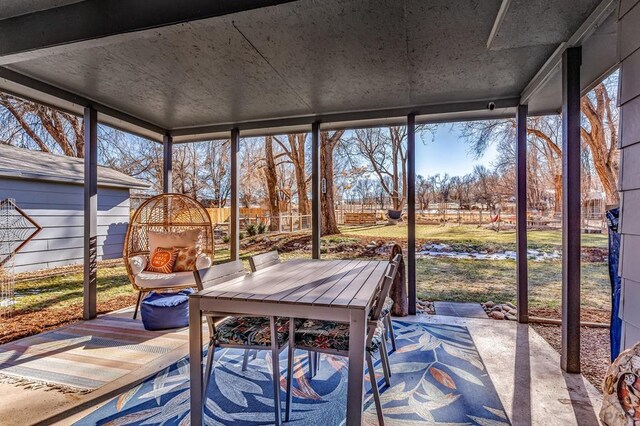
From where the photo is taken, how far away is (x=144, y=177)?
829 cm

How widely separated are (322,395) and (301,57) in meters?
2.49

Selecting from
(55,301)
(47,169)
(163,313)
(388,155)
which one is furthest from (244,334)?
(47,169)

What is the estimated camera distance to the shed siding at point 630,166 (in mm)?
1486

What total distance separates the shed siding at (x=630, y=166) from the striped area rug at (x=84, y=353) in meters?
3.12

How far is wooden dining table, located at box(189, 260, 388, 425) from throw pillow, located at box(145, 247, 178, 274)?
6.63 feet

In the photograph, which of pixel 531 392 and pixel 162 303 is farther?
pixel 162 303

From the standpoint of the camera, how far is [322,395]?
206cm

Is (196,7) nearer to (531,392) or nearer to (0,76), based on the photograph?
(0,76)

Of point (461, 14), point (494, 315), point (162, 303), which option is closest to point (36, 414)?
point (162, 303)

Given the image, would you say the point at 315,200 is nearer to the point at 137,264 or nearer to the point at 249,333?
the point at 137,264

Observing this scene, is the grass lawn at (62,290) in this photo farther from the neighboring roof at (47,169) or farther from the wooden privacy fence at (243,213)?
the wooden privacy fence at (243,213)

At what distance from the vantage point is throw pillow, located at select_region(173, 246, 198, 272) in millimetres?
3812

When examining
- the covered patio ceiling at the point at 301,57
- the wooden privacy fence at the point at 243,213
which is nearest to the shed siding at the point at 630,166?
the covered patio ceiling at the point at 301,57

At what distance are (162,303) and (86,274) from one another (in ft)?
3.33
